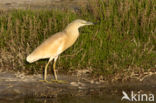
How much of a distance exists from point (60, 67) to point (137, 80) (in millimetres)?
1493

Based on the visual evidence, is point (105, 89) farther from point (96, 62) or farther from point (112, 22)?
point (112, 22)

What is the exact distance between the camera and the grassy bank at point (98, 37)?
8336 mm

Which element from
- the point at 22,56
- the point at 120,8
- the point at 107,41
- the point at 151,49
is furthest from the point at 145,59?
the point at 22,56

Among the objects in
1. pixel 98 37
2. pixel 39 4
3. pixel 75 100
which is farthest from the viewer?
pixel 39 4

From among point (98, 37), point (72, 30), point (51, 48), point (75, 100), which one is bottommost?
point (75, 100)

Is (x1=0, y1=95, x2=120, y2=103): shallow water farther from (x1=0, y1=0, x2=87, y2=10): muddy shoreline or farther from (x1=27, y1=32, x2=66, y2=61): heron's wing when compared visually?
(x1=0, y1=0, x2=87, y2=10): muddy shoreline

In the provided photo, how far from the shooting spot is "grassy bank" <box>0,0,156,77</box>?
8.34 meters

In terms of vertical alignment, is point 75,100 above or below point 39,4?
below

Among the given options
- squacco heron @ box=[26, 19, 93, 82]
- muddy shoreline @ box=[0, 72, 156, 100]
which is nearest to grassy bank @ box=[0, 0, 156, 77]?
muddy shoreline @ box=[0, 72, 156, 100]

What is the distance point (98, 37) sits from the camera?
9078mm

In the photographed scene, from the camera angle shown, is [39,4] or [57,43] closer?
[57,43]

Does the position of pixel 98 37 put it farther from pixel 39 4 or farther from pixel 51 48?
pixel 39 4

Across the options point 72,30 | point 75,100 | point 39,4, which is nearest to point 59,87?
point 75,100

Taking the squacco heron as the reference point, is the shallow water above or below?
below
